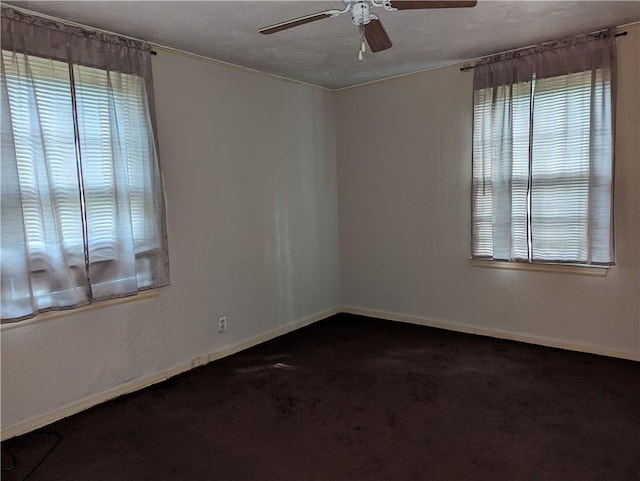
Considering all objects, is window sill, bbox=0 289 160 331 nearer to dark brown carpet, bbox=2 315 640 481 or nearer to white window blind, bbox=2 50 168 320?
white window blind, bbox=2 50 168 320

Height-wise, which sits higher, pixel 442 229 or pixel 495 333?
pixel 442 229

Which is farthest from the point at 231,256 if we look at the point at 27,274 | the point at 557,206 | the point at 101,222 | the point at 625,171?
the point at 625,171

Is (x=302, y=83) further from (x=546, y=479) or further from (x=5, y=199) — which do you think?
(x=546, y=479)

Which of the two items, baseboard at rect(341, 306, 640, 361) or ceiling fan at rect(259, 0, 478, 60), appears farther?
baseboard at rect(341, 306, 640, 361)

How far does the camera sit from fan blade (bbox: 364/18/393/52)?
7.36 ft

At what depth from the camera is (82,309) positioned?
2.88 m

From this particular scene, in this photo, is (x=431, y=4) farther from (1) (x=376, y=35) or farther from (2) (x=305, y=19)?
(2) (x=305, y=19)

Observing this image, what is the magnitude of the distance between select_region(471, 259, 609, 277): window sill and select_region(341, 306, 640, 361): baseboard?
1.84 ft

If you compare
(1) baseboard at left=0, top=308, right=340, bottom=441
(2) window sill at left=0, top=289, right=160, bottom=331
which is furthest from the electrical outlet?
(2) window sill at left=0, top=289, right=160, bottom=331

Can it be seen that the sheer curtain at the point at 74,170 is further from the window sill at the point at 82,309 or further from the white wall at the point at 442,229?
the white wall at the point at 442,229

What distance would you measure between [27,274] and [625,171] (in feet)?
12.8

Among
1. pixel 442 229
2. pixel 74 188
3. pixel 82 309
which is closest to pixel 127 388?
pixel 82 309

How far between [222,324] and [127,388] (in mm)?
875

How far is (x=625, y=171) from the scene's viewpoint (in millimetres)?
3285
